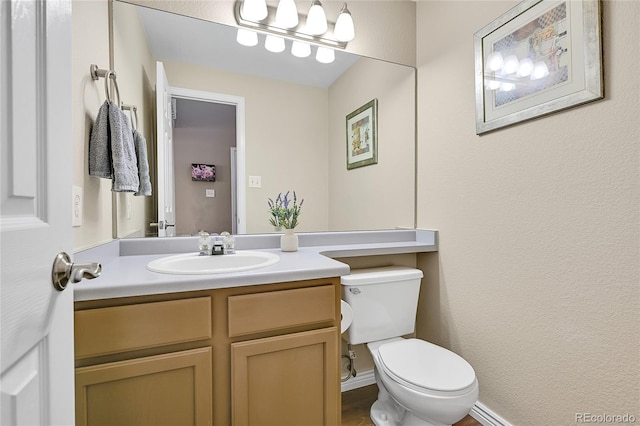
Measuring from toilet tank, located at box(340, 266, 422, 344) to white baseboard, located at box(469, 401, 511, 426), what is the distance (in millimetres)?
463

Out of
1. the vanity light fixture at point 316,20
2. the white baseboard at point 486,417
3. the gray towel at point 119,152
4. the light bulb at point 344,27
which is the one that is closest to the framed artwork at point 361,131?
the light bulb at point 344,27

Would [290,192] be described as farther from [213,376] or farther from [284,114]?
[213,376]

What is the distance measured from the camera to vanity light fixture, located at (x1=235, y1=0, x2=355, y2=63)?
1.51 meters

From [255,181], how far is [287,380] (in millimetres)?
1021

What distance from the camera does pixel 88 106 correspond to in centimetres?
103

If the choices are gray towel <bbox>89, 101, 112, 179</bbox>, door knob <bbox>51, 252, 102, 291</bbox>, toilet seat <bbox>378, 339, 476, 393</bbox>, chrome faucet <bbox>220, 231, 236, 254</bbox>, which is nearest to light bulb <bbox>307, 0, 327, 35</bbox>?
gray towel <bbox>89, 101, 112, 179</bbox>

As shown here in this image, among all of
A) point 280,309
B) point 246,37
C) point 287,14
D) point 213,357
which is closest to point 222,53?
point 246,37

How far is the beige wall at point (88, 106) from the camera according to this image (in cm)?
92

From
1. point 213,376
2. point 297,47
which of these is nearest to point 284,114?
point 297,47

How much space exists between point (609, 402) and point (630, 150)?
2.80 ft

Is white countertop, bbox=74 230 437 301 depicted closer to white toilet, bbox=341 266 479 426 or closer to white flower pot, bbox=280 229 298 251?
white flower pot, bbox=280 229 298 251

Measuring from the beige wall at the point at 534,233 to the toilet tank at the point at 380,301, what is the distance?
0.25 m

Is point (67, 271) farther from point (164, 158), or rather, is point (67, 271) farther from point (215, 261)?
point (164, 158)

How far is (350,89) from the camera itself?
73.1 inches
